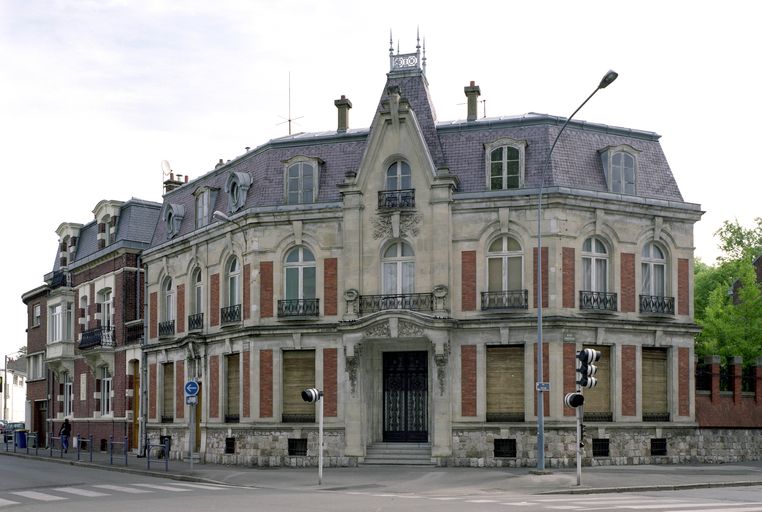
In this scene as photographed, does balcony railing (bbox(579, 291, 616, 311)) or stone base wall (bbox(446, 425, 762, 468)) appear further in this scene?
balcony railing (bbox(579, 291, 616, 311))

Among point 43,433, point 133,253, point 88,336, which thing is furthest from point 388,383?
point 43,433

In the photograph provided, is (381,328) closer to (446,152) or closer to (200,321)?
(446,152)

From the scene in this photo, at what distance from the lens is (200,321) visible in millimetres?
41844

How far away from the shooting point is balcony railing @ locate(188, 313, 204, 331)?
41781 millimetres

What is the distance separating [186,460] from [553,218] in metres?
17.3

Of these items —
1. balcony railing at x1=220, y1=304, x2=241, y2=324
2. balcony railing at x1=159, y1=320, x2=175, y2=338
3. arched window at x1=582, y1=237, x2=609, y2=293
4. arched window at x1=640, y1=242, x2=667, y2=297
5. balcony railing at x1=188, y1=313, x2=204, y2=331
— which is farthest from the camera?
balcony railing at x1=159, y1=320, x2=175, y2=338

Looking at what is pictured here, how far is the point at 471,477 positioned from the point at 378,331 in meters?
6.95

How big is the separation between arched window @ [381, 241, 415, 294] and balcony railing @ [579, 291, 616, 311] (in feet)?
18.5

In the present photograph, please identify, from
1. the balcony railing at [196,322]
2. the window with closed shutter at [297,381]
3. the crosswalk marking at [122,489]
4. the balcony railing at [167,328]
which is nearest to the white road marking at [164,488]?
the crosswalk marking at [122,489]

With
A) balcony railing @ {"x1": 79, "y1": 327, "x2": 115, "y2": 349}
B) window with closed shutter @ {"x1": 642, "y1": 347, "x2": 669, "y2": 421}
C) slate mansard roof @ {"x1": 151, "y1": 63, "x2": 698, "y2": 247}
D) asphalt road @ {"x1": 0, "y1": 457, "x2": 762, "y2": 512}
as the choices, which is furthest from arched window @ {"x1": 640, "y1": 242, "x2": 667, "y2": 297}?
balcony railing @ {"x1": 79, "y1": 327, "x2": 115, "y2": 349}

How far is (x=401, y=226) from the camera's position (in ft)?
117

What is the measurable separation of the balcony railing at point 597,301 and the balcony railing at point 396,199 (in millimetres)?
6413

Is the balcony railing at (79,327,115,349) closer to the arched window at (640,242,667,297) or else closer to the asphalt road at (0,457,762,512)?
the asphalt road at (0,457,762,512)

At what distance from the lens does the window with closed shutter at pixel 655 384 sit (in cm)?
3584
